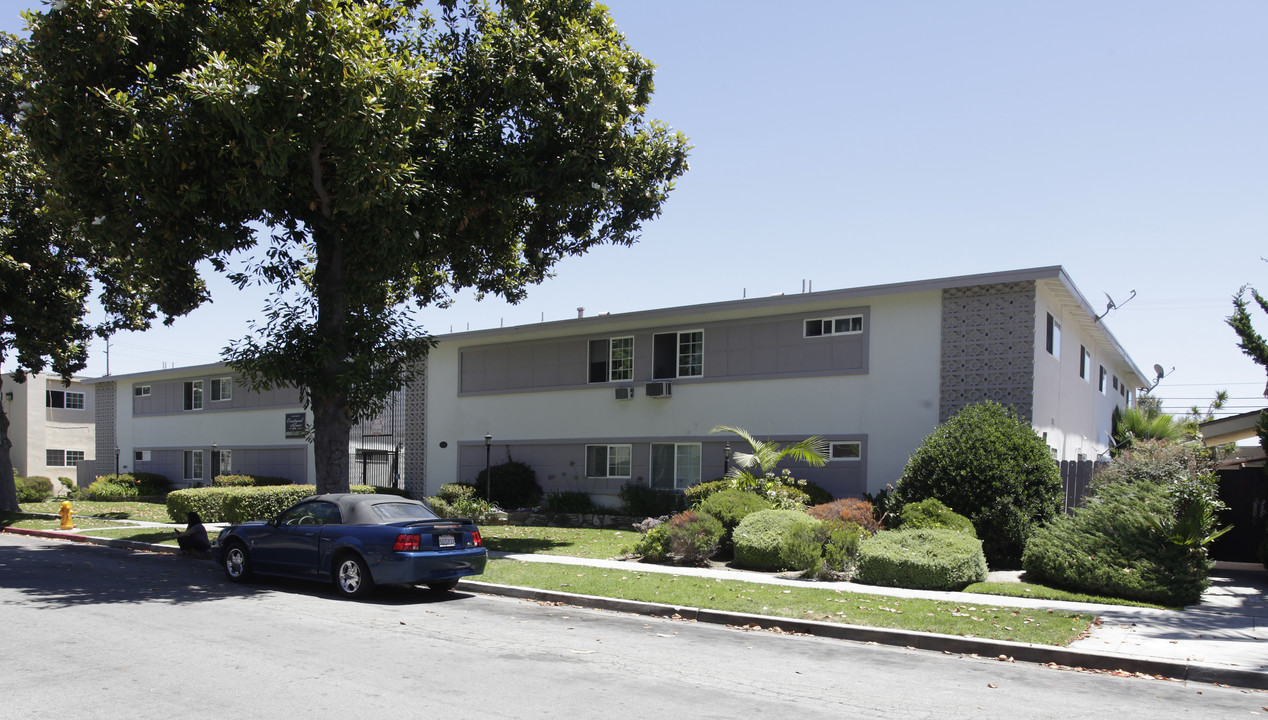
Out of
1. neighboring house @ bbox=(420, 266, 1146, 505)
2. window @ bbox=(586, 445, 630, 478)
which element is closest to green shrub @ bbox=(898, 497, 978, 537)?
neighboring house @ bbox=(420, 266, 1146, 505)

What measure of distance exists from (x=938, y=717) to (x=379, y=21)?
14327 millimetres

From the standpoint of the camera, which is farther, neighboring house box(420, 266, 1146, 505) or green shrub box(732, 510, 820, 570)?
neighboring house box(420, 266, 1146, 505)

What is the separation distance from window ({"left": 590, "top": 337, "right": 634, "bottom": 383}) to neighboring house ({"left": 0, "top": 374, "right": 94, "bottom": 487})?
34.2 metres

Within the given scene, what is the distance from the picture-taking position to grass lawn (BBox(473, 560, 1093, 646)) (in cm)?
938

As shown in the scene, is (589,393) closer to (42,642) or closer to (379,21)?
(379,21)

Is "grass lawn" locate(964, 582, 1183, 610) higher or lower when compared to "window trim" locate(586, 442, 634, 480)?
lower

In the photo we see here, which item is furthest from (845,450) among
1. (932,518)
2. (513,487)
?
(513,487)

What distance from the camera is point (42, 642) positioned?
834 centimetres

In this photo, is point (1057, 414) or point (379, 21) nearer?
point (379, 21)

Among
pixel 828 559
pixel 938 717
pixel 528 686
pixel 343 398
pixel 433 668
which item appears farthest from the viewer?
pixel 343 398

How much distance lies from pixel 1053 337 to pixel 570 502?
1254 centimetres

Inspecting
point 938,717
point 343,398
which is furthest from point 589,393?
point 938,717

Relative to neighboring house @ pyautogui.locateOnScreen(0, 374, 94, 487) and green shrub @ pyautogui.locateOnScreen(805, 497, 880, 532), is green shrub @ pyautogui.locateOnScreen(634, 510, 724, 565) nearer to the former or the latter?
green shrub @ pyautogui.locateOnScreen(805, 497, 880, 532)

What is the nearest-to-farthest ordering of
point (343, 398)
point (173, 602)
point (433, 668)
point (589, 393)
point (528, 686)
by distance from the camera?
1. point (528, 686)
2. point (433, 668)
3. point (173, 602)
4. point (343, 398)
5. point (589, 393)
